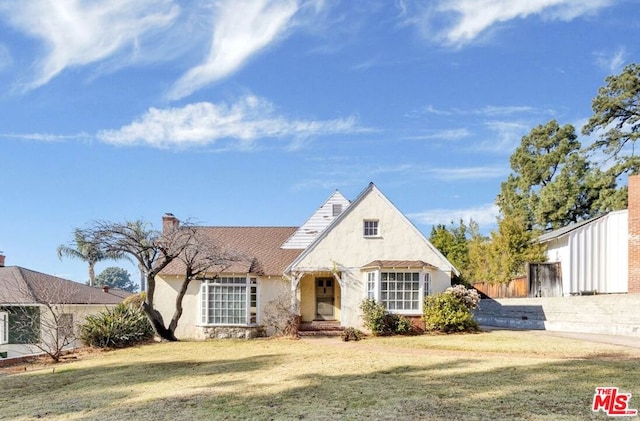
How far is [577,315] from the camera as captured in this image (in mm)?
23125

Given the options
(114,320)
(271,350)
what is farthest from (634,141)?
(114,320)

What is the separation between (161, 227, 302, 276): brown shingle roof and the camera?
75.8 ft

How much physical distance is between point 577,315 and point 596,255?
8.21 m

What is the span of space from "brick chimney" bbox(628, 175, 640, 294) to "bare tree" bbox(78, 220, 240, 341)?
19369 mm

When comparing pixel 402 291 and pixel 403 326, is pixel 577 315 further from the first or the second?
pixel 403 326

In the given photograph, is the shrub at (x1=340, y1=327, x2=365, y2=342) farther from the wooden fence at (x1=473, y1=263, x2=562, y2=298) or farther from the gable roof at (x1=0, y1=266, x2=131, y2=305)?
the wooden fence at (x1=473, y1=263, x2=562, y2=298)

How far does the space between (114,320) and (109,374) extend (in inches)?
270

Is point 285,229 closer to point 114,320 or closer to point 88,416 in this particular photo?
point 114,320

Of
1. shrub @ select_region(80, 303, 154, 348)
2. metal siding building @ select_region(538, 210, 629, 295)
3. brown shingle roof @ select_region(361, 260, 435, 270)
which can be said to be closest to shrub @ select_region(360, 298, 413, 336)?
brown shingle roof @ select_region(361, 260, 435, 270)

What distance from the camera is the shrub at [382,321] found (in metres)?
20.9

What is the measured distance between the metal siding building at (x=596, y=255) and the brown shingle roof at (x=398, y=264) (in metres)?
12.4

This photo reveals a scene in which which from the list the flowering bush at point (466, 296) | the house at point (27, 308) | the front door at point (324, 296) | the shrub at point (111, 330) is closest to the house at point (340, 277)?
the front door at point (324, 296)

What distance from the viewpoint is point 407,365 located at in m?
13.2

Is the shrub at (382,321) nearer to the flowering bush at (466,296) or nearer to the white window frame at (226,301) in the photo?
the flowering bush at (466,296)
